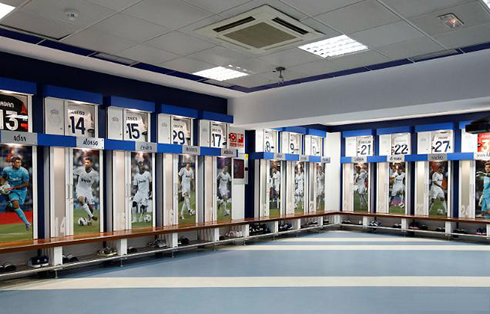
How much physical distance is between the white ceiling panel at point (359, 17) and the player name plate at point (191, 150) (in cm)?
443


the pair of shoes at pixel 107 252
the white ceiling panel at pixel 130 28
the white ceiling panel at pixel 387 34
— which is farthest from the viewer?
the pair of shoes at pixel 107 252

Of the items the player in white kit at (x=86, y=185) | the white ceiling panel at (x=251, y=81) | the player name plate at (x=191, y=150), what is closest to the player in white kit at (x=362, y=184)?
the white ceiling panel at (x=251, y=81)

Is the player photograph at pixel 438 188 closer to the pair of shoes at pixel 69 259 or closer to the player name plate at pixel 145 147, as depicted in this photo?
the player name plate at pixel 145 147

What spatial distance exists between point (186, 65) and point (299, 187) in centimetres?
618

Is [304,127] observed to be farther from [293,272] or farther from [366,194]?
[293,272]

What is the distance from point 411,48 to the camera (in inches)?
222

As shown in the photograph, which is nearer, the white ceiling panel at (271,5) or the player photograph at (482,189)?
the white ceiling panel at (271,5)

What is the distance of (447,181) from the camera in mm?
10742

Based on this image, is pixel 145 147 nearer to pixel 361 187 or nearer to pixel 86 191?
pixel 86 191

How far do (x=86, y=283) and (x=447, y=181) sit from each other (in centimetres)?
930

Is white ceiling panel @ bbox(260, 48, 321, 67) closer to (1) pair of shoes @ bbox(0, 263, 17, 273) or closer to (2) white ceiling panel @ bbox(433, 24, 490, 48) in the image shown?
(2) white ceiling panel @ bbox(433, 24, 490, 48)

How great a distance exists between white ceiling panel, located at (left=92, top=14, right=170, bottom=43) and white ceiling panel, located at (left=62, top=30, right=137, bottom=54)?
0.17 meters

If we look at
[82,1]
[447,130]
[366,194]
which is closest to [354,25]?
[82,1]

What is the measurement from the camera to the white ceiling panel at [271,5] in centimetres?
A: 408
